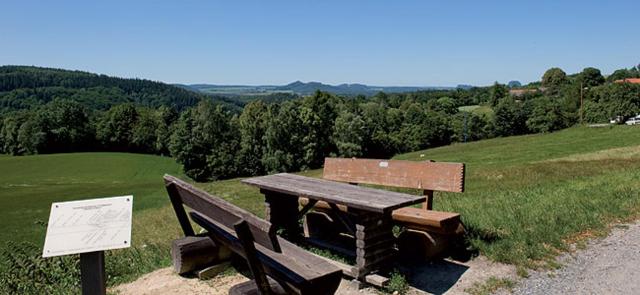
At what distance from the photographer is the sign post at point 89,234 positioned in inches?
136

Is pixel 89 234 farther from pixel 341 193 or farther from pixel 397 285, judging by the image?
pixel 397 285

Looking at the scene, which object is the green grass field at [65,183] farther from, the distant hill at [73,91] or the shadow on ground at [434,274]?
the distant hill at [73,91]

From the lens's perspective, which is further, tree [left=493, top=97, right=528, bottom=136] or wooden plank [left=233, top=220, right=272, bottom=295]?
tree [left=493, top=97, right=528, bottom=136]

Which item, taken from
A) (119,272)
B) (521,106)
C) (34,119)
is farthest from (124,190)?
(521,106)

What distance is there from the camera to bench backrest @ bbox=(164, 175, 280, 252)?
3.11 metres

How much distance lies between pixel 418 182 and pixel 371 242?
5.59ft

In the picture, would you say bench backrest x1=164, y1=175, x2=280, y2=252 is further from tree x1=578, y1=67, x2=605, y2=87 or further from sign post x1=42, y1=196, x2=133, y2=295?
tree x1=578, y1=67, x2=605, y2=87

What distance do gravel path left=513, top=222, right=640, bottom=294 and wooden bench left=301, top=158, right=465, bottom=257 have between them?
1068 mm

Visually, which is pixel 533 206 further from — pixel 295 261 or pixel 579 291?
pixel 295 261

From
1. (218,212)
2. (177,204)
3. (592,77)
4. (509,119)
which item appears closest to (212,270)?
(177,204)

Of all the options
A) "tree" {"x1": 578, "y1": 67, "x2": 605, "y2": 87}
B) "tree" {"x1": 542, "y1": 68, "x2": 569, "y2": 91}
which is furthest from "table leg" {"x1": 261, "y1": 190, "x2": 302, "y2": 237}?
"tree" {"x1": 542, "y1": 68, "x2": 569, "y2": 91}

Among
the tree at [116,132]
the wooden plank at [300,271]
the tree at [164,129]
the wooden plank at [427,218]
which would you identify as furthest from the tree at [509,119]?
the wooden plank at [300,271]

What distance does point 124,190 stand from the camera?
33.5m

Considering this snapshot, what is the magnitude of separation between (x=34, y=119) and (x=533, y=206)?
261ft
